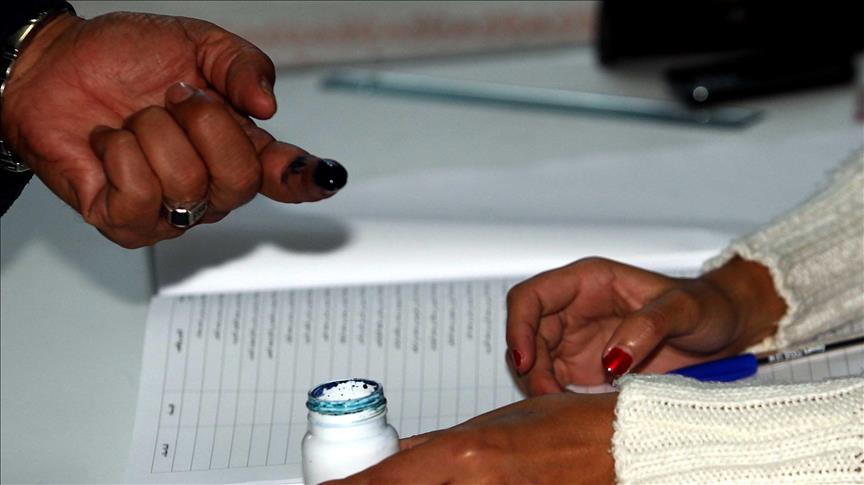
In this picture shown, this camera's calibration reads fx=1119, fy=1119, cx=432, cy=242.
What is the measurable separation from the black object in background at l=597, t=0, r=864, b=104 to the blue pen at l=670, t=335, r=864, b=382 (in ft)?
1.66

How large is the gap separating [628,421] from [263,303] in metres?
0.30

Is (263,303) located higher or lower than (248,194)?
lower

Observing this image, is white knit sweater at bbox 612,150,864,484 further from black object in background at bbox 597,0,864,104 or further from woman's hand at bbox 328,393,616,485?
black object in background at bbox 597,0,864,104

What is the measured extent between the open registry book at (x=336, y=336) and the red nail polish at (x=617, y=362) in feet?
0.17

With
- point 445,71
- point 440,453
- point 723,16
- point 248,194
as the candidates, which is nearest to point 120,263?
point 248,194

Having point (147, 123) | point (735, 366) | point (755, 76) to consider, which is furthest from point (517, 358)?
point (755, 76)

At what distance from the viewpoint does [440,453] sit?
0.50 metres

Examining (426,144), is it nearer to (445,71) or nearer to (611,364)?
(445,71)

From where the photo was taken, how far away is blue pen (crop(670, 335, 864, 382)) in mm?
684

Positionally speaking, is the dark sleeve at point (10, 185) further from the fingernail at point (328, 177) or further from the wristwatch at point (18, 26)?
the fingernail at point (328, 177)

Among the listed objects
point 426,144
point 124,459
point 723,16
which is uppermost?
point 723,16

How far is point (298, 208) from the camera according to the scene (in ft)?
2.81

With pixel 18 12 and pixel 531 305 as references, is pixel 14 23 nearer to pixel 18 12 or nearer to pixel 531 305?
pixel 18 12

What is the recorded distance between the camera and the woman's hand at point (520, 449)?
489 millimetres
